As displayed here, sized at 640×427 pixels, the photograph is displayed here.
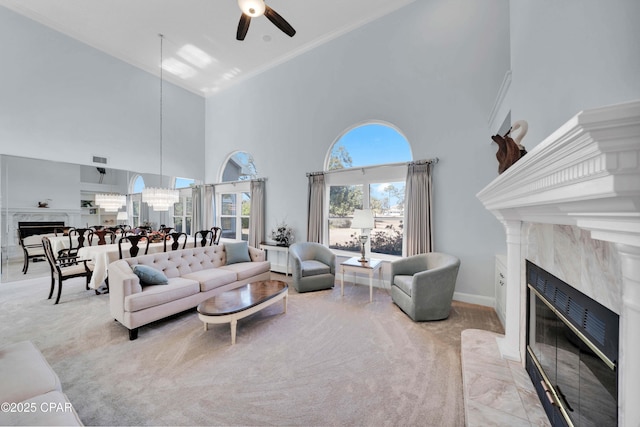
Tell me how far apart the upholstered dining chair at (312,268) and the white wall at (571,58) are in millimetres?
3038

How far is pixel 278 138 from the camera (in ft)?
18.0

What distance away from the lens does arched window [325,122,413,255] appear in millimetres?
4227

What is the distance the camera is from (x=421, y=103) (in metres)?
3.89

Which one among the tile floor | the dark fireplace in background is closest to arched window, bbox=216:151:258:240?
the tile floor

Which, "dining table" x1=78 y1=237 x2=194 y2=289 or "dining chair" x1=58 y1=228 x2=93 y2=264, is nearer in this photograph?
"dining table" x1=78 y1=237 x2=194 y2=289

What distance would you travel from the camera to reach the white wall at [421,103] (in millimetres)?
3410

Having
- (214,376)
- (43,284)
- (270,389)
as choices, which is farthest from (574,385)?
(43,284)

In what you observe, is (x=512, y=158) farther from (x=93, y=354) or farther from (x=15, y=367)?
(x=93, y=354)

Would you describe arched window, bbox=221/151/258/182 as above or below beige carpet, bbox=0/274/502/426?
above

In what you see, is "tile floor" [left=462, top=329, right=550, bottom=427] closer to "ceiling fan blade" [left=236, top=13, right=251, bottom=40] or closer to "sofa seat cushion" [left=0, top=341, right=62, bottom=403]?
"sofa seat cushion" [left=0, top=341, right=62, bottom=403]

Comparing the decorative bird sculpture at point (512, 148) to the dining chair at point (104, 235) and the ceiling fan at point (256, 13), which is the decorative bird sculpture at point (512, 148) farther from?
the dining chair at point (104, 235)

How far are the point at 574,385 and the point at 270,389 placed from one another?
5.89 feet

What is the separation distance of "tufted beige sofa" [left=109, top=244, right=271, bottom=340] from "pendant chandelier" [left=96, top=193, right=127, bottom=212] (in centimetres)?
303

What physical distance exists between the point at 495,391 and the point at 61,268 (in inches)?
211
